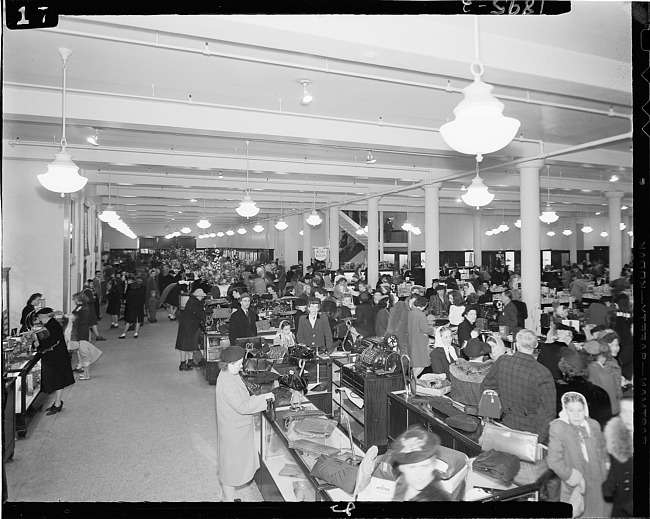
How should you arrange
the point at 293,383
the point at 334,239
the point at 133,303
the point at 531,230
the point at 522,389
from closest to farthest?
the point at 522,389
the point at 293,383
the point at 531,230
the point at 133,303
the point at 334,239

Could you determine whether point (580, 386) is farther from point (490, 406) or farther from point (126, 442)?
point (126, 442)

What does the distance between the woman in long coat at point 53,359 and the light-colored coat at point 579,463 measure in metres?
5.78

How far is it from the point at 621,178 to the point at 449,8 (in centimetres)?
164

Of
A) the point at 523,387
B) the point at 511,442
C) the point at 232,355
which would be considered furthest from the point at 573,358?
the point at 232,355

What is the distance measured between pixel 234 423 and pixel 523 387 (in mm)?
2601

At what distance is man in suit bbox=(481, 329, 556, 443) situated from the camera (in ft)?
12.6

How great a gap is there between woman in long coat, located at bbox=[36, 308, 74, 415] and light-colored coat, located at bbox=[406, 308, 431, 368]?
5.16 m

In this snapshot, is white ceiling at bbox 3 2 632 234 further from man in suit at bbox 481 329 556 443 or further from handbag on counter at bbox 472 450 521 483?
handbag on counter at bbox 472 450 521 483

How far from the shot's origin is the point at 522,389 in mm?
4074

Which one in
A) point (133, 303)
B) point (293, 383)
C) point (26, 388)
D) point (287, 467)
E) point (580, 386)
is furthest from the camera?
point (133, 303)

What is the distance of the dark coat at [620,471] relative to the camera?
2.79 m

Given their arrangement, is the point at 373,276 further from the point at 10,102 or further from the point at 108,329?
the point at 10,102

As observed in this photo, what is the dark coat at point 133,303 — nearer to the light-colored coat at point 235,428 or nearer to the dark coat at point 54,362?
the dark coat at point 54,362

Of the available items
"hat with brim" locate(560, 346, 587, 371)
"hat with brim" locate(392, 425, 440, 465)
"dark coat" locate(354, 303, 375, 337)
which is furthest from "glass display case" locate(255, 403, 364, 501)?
"dark coat" locate(354, 303, 375, 337)
